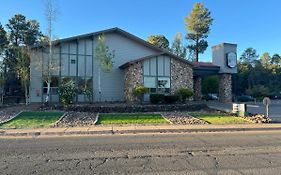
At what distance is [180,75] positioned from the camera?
27.0 meters

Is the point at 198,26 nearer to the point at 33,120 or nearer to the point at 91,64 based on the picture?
the point at 91,64

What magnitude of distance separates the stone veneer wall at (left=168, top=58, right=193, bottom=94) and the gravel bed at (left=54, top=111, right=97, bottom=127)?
10.9 meters

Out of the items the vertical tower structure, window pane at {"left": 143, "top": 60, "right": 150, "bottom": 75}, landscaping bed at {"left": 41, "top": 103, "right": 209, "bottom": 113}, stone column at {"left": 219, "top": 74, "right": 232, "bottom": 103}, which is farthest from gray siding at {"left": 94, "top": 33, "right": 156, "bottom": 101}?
stone column at {"left": 219, "top": 74, "right": 232, "bottom": 103}

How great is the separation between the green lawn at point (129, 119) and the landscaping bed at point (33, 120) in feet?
9.82

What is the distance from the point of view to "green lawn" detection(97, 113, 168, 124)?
16047 mm

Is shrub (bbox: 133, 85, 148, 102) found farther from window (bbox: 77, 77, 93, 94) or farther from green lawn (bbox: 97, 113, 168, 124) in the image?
window (bbox: 77, 77, 93, 94)

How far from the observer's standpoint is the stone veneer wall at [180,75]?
87.1 feet

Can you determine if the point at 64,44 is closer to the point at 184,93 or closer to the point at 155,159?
the point at 184,93

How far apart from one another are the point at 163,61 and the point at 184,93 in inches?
174

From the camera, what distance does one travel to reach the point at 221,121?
16.6 m

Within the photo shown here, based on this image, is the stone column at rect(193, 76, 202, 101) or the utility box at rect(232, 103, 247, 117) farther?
the stone column at rect(193, 76, 202, 101)

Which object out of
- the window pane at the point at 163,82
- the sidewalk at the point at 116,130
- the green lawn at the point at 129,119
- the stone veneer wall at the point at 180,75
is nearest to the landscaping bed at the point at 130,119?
the green lawn at the point at 129,119

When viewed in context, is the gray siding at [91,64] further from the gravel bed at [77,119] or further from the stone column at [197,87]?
the stone column at [197,87]

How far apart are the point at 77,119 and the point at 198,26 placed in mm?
47843
